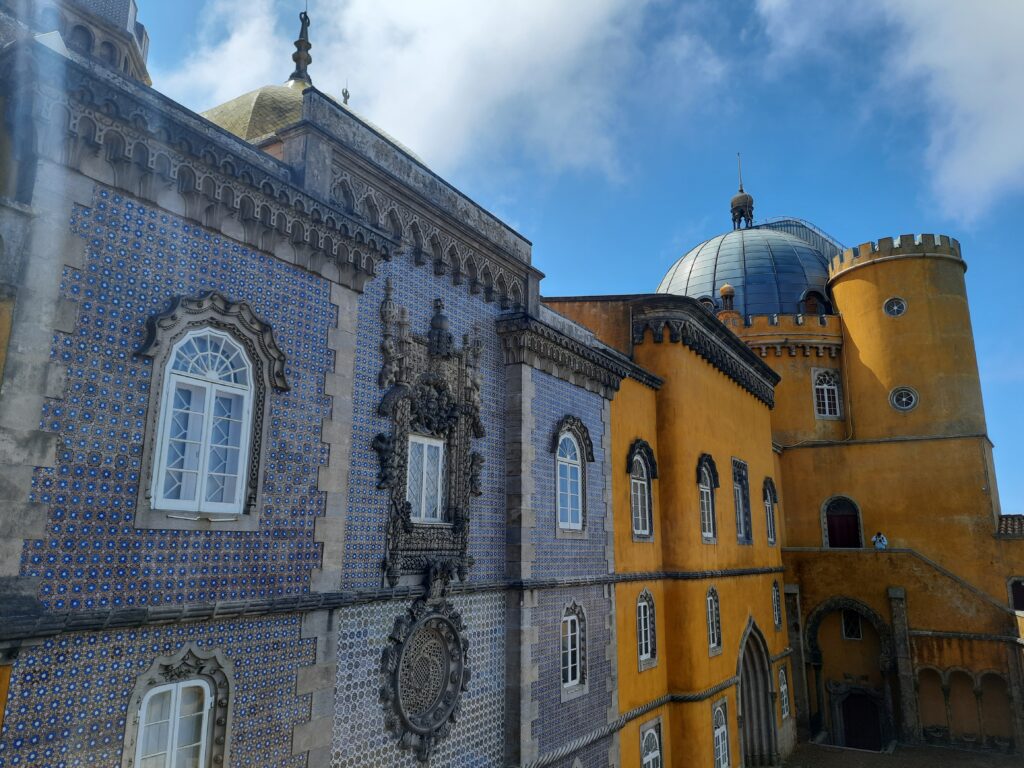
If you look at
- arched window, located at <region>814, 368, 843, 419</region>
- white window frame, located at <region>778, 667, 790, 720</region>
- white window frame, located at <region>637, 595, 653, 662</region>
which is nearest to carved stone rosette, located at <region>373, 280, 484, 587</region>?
white window frame, located at <region>637, 595, 653, 662</region>

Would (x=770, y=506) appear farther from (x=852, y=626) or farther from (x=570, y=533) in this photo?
(x=570, y=533)

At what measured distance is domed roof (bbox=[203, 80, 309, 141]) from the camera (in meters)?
9.76

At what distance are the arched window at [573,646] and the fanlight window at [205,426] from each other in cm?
652

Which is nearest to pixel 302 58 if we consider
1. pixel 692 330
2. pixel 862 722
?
pixel 692 330

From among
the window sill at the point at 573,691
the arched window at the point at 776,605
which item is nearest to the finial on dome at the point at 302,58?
the window sill at the point at 573,691

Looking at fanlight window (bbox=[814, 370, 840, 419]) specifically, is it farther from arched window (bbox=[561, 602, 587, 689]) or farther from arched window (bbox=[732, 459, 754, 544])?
arched window (bbox=[561, 602, 587, 689])

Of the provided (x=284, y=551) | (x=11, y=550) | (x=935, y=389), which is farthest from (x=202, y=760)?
(x=935, y=389)

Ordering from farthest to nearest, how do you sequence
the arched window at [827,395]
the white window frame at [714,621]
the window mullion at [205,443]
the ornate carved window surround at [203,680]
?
1. the arched window at [827,395]
2. the white window frame at [714,621]
3. the window mullion at [205,443]
4. the ornate carved window surround at [203,680]

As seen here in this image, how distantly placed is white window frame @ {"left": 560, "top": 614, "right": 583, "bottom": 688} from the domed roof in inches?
333

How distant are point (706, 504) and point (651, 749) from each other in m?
5.26

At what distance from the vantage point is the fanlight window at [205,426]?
19.4 ft

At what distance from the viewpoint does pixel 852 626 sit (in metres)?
22.5

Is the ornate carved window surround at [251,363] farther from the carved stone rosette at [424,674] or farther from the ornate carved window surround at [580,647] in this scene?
the ornate carved window surround at [580,647]

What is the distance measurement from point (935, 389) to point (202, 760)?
23.8 m
